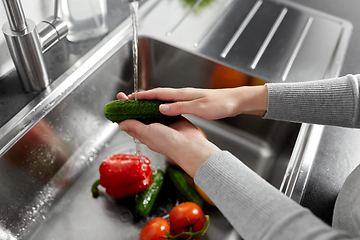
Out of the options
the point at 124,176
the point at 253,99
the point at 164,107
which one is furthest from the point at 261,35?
the point at 124,176

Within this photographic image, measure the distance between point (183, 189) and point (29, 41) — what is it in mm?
530

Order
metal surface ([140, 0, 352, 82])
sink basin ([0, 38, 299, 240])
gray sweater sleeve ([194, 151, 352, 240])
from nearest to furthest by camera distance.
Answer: gray sweater sleeve ([194, 151, 352, 240]) → sink basin ([0, 38, 299, 240]) → metal surface ([140, 0, 352, 82])

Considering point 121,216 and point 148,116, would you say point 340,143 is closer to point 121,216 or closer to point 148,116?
point 148,116

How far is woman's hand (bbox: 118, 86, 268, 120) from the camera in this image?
2.28 ft

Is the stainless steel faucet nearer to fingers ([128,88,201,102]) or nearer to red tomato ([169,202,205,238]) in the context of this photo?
fingers ([128,88,201,102])

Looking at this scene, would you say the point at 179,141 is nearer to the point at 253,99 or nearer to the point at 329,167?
the point at 253,99

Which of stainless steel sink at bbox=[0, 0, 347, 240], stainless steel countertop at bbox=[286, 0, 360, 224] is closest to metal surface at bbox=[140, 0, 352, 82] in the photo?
stainless steel sink at bbox=[0, 0, 347, 240]

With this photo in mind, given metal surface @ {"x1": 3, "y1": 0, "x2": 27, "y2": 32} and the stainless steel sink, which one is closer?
metal surface @ {"x1": 3, "y1": 0, "x2": 27, "y2": 32}

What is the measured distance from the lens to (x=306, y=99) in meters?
0.68

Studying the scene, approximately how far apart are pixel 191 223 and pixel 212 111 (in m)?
0.28

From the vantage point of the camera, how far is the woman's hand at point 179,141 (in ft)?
1.93

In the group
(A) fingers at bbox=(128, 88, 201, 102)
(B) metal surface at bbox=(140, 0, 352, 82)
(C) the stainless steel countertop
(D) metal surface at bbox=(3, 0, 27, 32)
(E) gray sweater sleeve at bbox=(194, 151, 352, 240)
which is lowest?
(C) the stainless steel countertop

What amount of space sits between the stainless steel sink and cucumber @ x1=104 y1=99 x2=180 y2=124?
19cm

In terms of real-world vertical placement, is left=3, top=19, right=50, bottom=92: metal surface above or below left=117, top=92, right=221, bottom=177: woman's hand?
above
